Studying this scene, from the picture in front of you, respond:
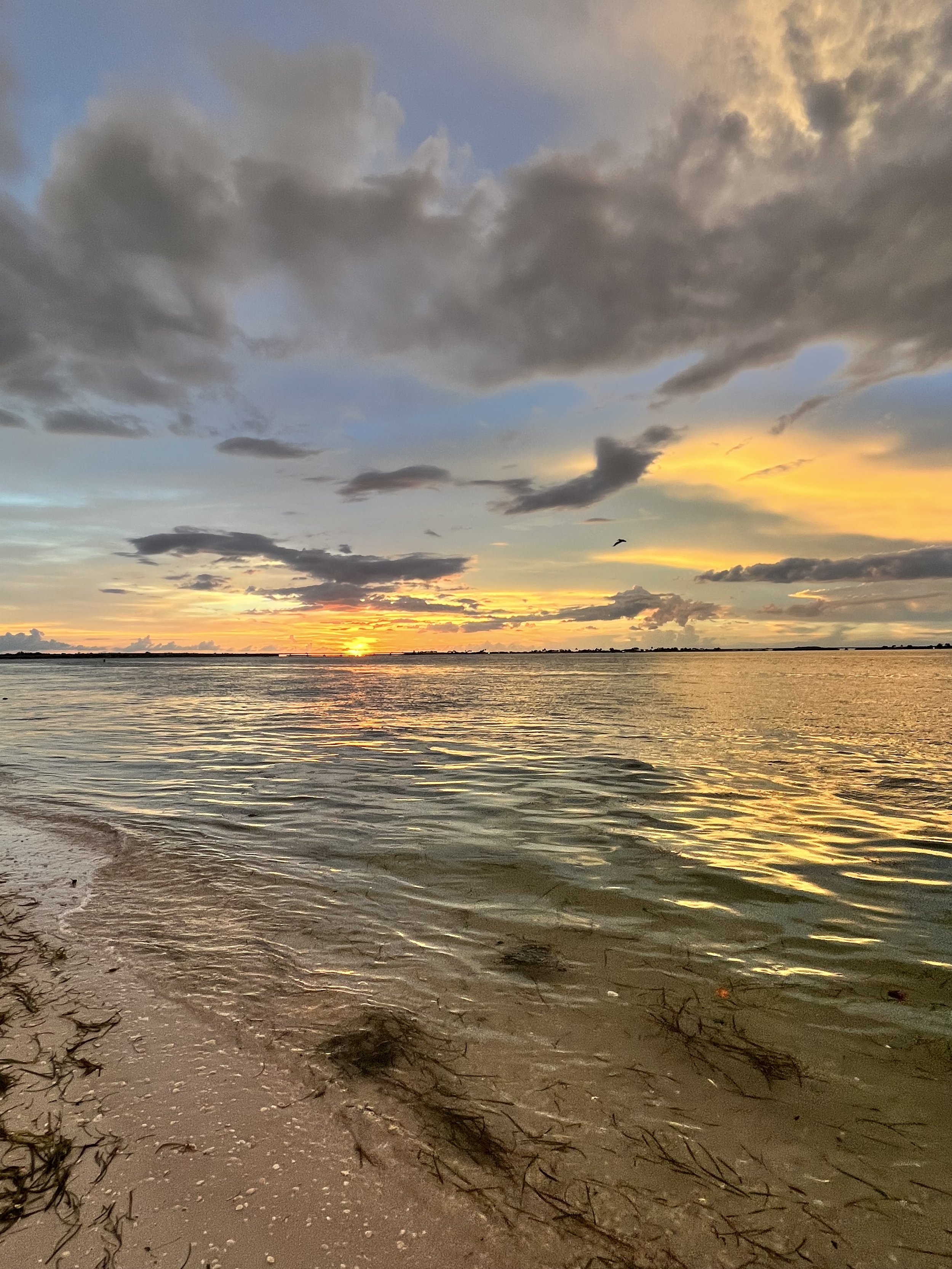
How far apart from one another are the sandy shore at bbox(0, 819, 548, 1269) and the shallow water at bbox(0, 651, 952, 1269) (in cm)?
45

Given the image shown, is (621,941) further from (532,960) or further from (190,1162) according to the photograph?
(190,1162)

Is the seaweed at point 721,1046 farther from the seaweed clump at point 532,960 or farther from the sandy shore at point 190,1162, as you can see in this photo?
the sandy shore at point 190,1162

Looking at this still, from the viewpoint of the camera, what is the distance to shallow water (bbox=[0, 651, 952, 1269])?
3.96 meters

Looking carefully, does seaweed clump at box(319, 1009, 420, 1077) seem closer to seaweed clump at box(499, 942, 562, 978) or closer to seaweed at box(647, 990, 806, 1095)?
seaweed clump at box(499, 942, 562, 978)

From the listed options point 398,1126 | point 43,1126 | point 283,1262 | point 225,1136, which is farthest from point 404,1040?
point 43,1126

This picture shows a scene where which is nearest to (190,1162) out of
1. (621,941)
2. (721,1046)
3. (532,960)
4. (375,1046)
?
(375,1046)

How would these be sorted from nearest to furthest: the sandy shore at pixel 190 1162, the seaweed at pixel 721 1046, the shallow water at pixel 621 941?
the sandy shore at pixel 190 1162 < the shallow water at pixel 621 941 < the seaweed at pixel 721 1046

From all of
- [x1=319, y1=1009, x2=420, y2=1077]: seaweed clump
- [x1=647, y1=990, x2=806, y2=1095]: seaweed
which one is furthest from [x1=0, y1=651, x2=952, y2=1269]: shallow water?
[x1=319, y1=1009, x2=420, y2=1077]: seaweed clump

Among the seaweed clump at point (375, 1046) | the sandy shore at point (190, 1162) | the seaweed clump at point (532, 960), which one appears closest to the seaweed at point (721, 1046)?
the seaweed clump at point (532, 960)

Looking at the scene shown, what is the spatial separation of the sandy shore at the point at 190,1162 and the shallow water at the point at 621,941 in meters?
0.45

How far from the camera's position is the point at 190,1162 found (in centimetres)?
372

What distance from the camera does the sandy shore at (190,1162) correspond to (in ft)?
10.5

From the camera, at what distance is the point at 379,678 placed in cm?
9162

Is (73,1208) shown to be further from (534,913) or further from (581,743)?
(581,743)
